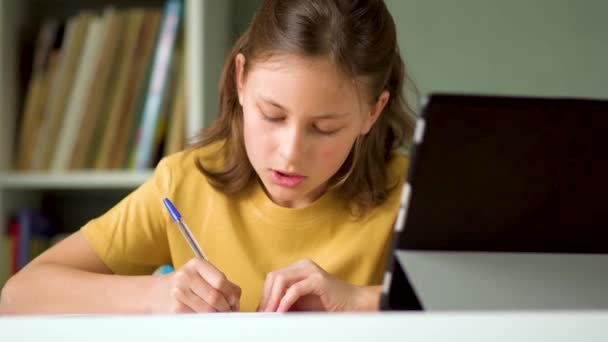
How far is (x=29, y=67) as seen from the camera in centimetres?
181

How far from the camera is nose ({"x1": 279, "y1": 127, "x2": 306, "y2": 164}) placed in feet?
2.84

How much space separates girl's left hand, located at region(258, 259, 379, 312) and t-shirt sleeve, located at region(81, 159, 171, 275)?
1.11 ft

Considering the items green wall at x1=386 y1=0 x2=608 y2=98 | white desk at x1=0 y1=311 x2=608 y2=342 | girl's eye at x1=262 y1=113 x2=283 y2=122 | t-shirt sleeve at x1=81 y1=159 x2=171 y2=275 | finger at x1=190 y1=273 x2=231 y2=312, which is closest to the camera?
white desk at x1=0 y1=311 x2=608 y2=342

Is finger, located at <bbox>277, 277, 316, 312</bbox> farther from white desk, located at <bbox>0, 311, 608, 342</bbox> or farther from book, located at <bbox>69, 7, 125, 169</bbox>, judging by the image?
book, located at <bbox>69, 7, 125, 169</bbox>

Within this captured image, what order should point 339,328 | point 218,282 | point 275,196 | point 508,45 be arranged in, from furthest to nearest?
point 508,45
point 275,196
point 218,282
point 339,328

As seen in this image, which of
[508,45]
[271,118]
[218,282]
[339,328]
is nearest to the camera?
[339,328]

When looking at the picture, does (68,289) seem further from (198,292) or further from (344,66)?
(344,66)

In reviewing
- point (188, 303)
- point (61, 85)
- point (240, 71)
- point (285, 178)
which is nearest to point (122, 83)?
point (61, 85)

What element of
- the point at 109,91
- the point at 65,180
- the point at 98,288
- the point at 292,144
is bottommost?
the point at 65,180

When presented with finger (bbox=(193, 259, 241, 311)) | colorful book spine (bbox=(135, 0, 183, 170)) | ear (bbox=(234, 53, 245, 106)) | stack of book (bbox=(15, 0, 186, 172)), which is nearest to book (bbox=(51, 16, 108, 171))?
stack of book (bbox=(15, 0, 186, 172))

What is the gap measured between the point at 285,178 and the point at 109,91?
3.10 ft

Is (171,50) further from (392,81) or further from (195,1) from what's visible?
(392,81)

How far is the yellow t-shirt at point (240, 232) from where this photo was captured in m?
1.11

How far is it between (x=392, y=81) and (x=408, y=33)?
0.83m
